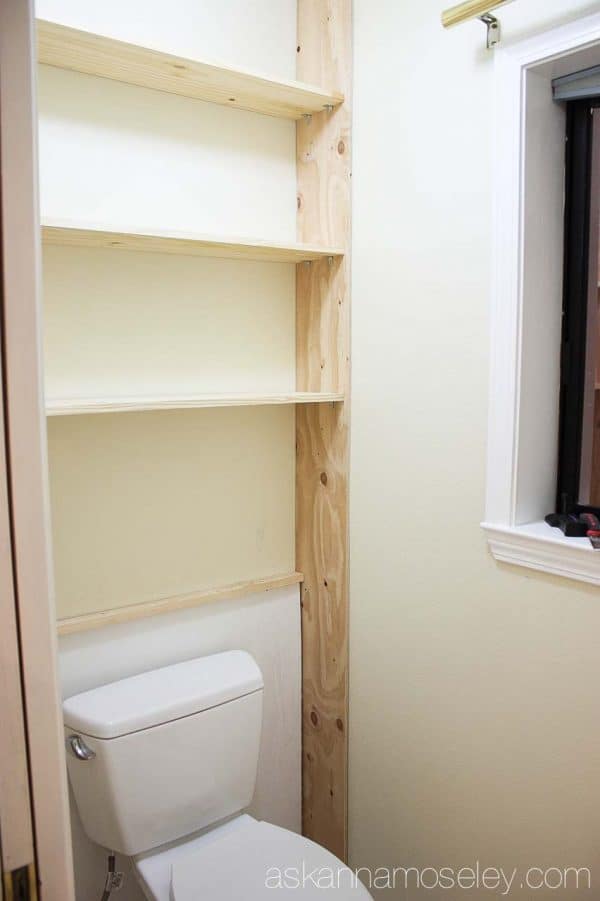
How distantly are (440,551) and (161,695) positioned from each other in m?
0.73

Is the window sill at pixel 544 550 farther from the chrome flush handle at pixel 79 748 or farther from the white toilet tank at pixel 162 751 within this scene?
the chrome flush handle at pixel 79 748

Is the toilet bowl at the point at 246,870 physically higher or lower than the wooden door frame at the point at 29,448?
lower

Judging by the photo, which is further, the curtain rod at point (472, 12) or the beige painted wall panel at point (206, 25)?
the beige painted wall panel at point (206, 25)

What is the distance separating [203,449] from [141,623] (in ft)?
1.53

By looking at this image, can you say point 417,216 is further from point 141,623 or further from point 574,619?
point 141,623

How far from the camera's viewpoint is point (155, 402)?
1504mm

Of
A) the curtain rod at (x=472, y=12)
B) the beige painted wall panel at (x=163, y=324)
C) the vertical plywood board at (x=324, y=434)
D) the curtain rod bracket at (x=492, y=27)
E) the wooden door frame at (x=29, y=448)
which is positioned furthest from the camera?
the vertical plywood board at (x=324, y=434)

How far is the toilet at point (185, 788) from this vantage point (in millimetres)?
1488

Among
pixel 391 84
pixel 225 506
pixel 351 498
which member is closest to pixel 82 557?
pixel 225 506

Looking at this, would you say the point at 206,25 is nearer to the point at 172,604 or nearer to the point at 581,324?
the point at 581,324

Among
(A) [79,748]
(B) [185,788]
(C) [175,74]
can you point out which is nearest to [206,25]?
(C) [175,74]
